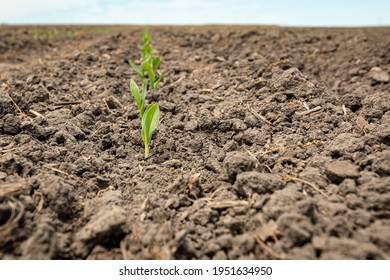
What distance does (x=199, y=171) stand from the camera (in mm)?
1737

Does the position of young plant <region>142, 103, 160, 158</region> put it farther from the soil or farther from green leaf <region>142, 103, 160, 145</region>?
the soil

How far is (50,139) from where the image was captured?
1940 mm

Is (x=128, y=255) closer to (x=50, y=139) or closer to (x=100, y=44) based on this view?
(x=50, y=139)

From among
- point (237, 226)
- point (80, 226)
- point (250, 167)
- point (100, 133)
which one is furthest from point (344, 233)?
point (100, 133)

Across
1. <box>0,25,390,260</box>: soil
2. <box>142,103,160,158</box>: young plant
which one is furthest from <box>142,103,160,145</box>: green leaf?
<box>0,25,390,260</box>: soil

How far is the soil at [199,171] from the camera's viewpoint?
1211mm

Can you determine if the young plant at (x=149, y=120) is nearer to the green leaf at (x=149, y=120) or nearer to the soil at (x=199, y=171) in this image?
the green leaf at (x=149, y=120)

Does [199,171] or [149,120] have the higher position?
[149,120]

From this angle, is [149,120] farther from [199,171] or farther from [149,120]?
[199,171]

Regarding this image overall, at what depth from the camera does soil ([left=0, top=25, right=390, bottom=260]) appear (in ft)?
3.97

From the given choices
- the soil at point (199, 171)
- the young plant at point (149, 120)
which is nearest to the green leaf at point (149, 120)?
the young plant at point (149, 120)

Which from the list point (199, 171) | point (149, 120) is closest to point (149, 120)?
point (149, 120)
